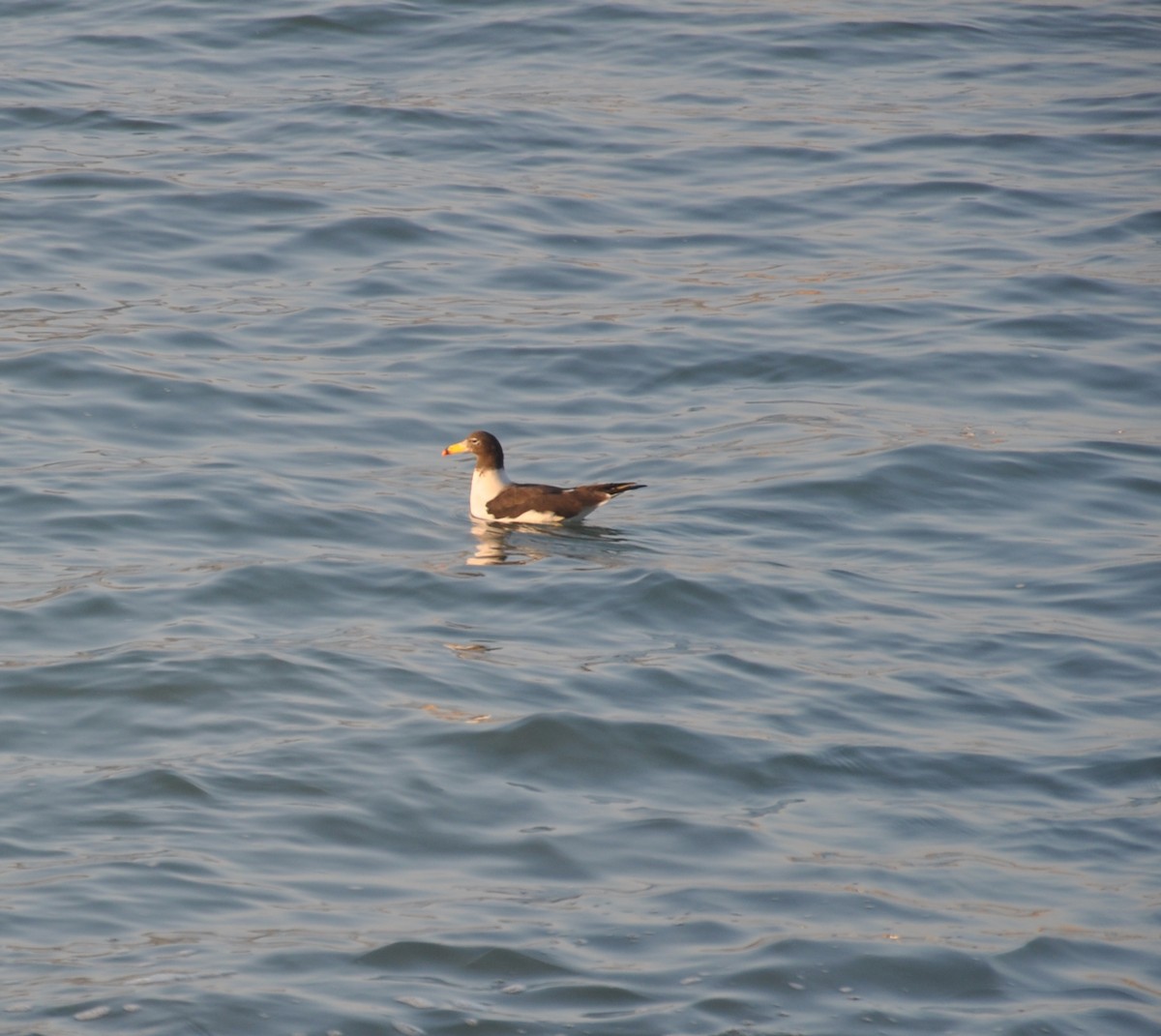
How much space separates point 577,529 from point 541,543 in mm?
245

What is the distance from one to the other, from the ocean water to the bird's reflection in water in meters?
0.04

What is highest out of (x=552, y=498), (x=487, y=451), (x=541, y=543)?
(x=487, y=451)

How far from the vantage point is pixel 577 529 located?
37.9ft

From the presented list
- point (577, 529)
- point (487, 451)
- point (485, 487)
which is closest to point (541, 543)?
point (577, 529)

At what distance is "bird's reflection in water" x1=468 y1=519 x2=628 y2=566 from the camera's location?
36.3 ft

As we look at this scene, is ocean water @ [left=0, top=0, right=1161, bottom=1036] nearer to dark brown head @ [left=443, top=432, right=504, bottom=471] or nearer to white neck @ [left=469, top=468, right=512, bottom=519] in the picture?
white neck @ [left=469, top=468, right=512, bottom=519]

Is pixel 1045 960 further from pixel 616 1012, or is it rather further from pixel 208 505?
pixel 208 505

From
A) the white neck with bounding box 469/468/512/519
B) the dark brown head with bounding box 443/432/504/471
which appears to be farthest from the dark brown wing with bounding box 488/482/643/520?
the dark brown head with bounding box 443/432/504/471

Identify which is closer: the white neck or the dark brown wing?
the dark brown wing

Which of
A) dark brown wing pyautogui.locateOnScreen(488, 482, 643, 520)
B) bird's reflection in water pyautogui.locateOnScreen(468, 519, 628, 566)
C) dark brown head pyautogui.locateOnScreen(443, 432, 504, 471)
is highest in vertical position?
dark brown head pyautogui.locateOnScreen(443, 432, 504, 471)

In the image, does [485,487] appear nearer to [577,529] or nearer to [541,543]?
[541,543]

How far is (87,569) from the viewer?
32.4 ft

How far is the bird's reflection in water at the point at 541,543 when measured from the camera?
11.1m

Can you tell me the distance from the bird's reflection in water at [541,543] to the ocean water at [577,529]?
0.04 meters
